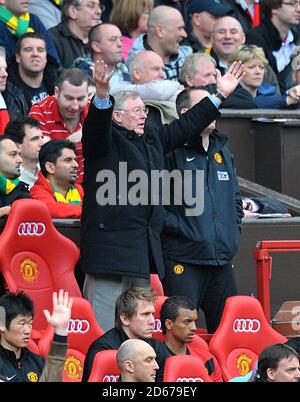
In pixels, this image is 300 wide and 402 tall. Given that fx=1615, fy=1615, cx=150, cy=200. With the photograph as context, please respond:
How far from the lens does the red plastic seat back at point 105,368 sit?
31.8 ft

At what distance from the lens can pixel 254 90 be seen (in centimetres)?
1439

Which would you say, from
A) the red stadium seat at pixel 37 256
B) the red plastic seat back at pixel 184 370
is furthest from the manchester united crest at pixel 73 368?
the red plastic seat back at pixel 184 370

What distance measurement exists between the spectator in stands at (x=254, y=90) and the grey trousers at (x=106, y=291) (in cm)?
353

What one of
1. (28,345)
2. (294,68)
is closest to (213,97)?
(28,345)

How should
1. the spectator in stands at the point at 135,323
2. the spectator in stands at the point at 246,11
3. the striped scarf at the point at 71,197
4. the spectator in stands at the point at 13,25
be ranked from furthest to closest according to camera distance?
the spectator in stands at the point at 246,11
the spectator in stands at the point at 13,25
the striped scarf at the point at 71,197
the spectator in stands at the point at 135,323

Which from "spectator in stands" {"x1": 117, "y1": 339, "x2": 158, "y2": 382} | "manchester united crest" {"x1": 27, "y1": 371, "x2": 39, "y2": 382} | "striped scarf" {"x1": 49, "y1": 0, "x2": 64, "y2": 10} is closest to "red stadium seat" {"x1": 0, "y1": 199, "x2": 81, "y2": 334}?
"manchester united crest" {"x1": 27, "y1": 371, "x2": 39, "y2": 382}

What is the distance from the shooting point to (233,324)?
36.2 ft

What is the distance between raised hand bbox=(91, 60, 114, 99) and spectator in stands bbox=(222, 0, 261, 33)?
585 centimetres

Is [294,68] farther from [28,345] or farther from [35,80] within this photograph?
[28,345]

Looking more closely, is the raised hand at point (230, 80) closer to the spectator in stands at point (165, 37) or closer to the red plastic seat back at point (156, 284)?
the red plastic seat back at point (156, 284)

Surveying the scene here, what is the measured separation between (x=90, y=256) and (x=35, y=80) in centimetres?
278

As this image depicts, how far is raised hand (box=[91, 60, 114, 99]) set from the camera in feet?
33.5

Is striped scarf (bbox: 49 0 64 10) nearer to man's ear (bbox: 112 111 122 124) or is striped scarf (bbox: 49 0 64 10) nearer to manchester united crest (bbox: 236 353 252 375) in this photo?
man's ear (bbox: 112 111 122 124)

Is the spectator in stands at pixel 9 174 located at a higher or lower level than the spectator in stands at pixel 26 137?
lower
